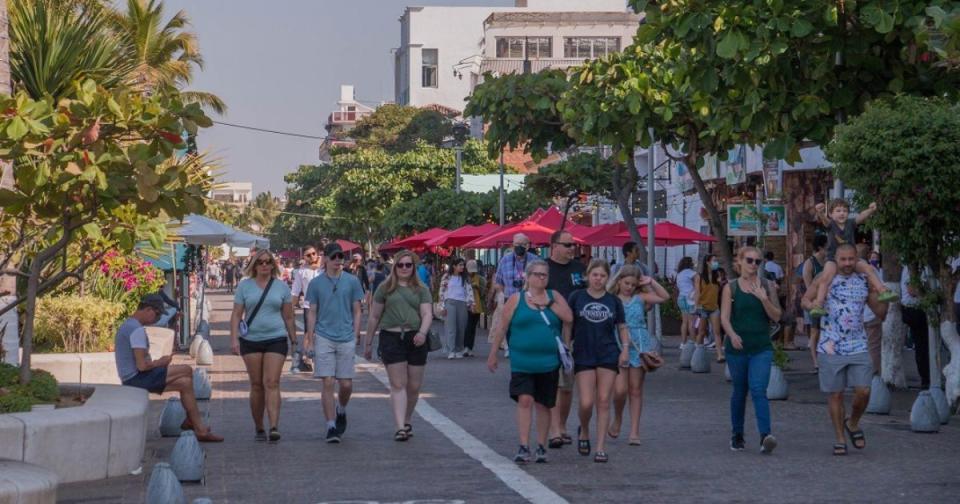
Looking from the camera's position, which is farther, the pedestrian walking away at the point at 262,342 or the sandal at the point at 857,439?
the pedestrian walking away at the point at 262,342

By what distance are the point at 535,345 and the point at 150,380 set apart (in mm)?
3418

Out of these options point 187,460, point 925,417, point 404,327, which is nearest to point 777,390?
point 925,417

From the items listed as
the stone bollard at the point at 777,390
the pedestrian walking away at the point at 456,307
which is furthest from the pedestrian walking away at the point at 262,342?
the pedestrian walking away at the point at 456,307

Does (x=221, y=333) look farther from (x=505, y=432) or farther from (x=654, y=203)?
(x=505, y=432)

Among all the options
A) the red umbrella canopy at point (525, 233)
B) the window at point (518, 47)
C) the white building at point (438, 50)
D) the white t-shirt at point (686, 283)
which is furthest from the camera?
the white building at point (438, 50)

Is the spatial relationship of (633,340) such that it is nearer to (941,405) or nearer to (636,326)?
(636,326)

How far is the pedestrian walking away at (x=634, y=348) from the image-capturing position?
12773 mm

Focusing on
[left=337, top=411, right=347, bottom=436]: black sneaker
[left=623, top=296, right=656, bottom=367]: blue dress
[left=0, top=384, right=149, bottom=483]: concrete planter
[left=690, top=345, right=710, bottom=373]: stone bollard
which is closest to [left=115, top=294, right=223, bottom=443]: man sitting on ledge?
[left=337, top=411, right=347, bottom=436]: black sneaker

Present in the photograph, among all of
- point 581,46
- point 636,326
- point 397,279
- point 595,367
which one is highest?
point 581,46

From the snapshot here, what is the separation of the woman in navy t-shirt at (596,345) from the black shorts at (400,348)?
1.88 meters

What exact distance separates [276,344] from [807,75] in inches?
249

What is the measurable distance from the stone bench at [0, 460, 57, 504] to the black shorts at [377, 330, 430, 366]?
468 centimetres

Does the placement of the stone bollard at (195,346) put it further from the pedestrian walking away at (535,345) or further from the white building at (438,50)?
the white building at (438,50)

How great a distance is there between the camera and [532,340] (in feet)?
38.6
